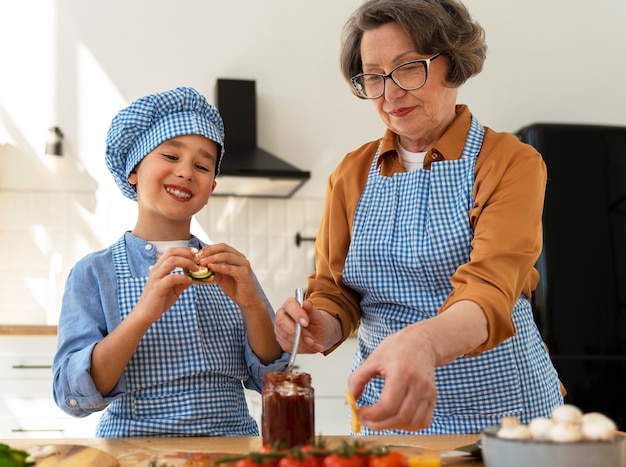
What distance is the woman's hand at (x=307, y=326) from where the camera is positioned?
1.28 metres

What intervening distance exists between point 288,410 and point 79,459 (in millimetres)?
249

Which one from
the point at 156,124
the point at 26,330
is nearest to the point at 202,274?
the point at 156,124

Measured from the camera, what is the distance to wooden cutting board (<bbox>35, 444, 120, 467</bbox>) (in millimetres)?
910

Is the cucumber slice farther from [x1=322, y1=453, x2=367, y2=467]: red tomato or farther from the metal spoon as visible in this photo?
[x1=322, y1=453, x2=367, y2=467]: red tomato

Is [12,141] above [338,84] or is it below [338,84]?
below

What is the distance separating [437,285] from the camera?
140 centimetres

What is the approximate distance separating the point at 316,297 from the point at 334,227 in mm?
146

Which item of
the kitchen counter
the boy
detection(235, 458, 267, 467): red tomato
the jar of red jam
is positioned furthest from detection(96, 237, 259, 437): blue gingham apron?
the kitchen counter

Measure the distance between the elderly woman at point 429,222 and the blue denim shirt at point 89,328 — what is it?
0.58 ft

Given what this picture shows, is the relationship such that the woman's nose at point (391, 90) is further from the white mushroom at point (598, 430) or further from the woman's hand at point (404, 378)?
the white mushroom at point (598, 430)

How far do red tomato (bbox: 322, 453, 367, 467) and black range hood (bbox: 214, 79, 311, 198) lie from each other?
2504 millimetres

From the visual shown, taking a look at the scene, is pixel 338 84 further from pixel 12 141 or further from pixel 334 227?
pixel 334 227

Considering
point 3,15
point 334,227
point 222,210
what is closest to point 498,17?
point 222,210

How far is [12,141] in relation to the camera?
11.3 ft
